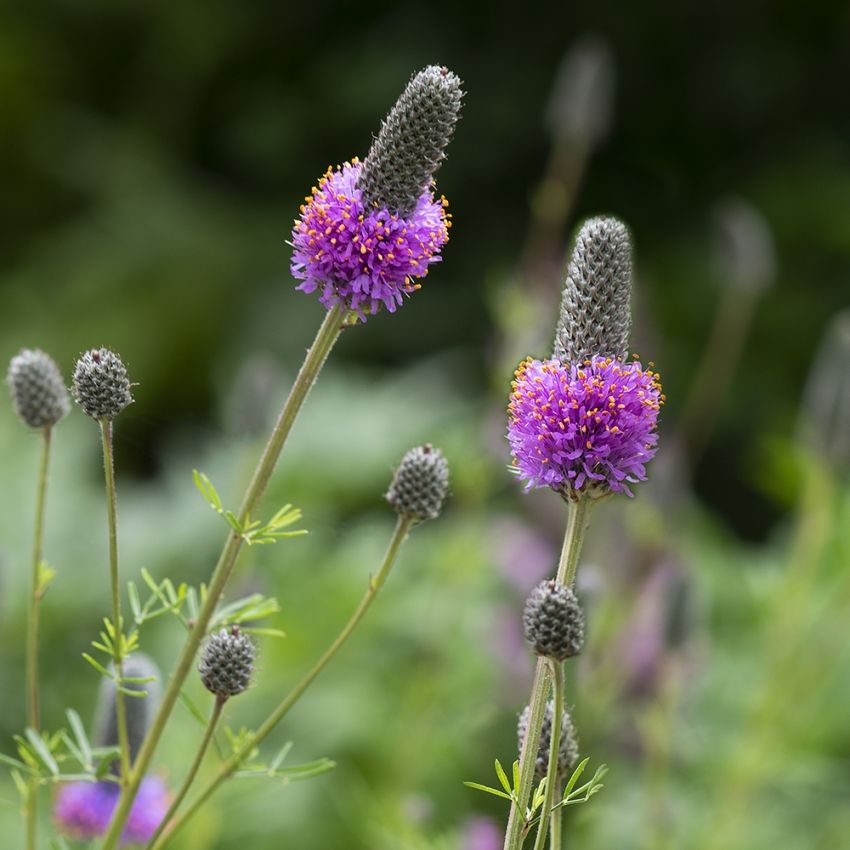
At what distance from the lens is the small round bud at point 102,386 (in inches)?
32.2

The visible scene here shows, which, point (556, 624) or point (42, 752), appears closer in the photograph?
point (556, 624)

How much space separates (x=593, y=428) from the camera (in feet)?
2.54

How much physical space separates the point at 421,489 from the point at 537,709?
221 mm

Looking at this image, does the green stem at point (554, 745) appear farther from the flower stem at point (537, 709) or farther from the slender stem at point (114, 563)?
the slender stem at point (114, 563)

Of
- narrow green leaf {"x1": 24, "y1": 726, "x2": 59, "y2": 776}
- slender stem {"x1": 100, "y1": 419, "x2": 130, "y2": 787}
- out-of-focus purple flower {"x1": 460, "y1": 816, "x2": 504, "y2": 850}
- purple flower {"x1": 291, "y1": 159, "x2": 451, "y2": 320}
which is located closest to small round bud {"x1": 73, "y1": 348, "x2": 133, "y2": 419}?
slender stem {"x1": 100, "y1": 419, "x2": 130, "y2": 787}

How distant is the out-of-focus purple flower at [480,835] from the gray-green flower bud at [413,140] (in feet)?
2.82

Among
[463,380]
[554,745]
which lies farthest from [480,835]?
[463,380]

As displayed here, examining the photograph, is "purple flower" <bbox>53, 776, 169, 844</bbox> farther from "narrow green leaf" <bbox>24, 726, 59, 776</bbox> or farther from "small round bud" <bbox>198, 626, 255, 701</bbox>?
"small round bud" <bbox>198, 626, 255, 701</bbox>

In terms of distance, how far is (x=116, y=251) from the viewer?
5.61 metres

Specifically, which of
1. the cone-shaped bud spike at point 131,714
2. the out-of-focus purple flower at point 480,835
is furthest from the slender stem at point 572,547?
the out-of-focus purple flower at point 480,835

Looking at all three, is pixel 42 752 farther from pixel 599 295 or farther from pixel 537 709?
pixel 599 295

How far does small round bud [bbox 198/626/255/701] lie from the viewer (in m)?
0.83

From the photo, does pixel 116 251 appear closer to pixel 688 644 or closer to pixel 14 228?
pixel 14 228

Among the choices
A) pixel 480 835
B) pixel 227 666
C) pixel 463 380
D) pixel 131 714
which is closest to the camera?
pixel 227 666
